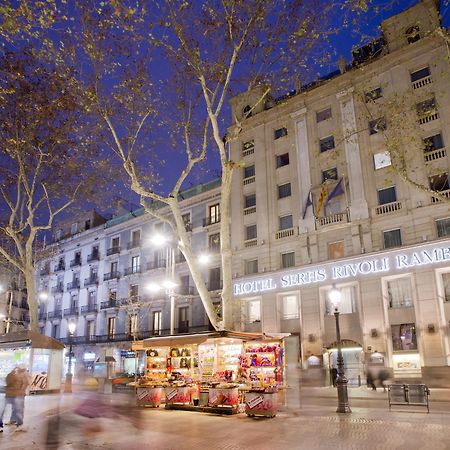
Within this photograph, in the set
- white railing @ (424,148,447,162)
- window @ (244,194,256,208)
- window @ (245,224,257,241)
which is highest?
window @ (244,194,256,208)

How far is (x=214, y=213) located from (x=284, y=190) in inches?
290

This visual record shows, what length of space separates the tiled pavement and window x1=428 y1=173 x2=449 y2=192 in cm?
1357

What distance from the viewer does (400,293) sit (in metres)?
24.4

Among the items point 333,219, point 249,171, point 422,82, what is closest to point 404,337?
point 333,219

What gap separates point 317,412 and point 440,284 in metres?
12.6

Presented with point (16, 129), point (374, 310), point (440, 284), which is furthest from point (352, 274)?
point (16, 129)

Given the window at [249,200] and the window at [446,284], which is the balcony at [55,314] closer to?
the window at [249,200]

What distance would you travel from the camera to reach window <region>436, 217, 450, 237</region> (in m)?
23.1

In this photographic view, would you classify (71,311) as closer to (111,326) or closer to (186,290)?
(111,326)

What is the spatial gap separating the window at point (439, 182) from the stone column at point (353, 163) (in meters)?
3.80

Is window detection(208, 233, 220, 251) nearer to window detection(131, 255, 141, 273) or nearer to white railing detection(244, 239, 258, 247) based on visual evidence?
white railing detection(244, 239, 258, 247)

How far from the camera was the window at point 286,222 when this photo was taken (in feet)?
98.1

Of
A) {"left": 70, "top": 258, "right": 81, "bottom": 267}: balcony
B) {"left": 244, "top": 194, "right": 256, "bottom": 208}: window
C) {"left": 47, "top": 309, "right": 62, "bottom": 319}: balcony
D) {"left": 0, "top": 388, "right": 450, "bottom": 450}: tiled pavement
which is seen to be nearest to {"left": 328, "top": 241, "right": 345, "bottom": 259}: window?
{"left": 244, "top": 194, "right": 256, "bottom": 208}: window

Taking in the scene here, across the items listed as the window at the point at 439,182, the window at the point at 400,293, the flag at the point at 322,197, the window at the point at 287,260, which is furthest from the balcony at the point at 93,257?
the window at the point at 439,182
